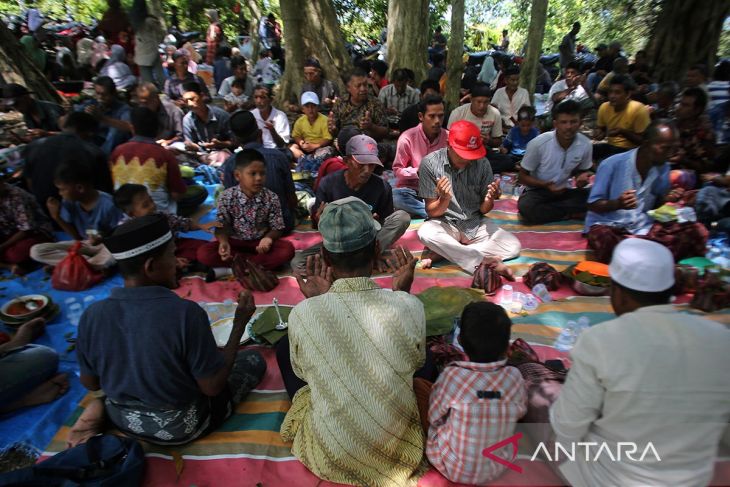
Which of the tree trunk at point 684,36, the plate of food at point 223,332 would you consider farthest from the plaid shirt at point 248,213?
the tree trunk at point 684,36

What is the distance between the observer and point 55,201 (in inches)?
169

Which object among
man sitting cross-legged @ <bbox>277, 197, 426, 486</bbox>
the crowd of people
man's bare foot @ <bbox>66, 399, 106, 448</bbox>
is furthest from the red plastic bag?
man sitting cross-legged @ <bbox>277, 197, 426, 486</bbox>

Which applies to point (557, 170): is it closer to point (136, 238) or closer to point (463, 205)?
point (463, 205)

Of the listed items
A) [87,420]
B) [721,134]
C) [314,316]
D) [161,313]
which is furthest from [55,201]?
[721,134]

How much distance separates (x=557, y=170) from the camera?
16.1 ft

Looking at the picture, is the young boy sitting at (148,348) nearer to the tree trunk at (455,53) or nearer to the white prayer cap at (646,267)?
the white prayer cap at (646,267)

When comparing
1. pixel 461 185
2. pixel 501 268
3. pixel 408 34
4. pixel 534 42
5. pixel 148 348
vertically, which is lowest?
pixel 501 268

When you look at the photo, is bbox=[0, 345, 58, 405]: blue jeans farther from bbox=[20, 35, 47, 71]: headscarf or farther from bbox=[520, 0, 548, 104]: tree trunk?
bbox=[20, 35, 47, 71]: headscarf

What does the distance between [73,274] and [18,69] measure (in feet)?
16.2

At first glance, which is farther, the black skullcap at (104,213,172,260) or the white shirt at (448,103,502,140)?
the white shirt at (448,103,502,140)

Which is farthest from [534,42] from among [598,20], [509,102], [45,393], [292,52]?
[598,20]

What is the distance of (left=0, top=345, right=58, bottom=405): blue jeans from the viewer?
8.77 feet

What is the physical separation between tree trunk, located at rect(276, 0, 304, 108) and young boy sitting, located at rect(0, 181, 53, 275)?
6049 mm

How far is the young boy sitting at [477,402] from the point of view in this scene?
1.97 meters
